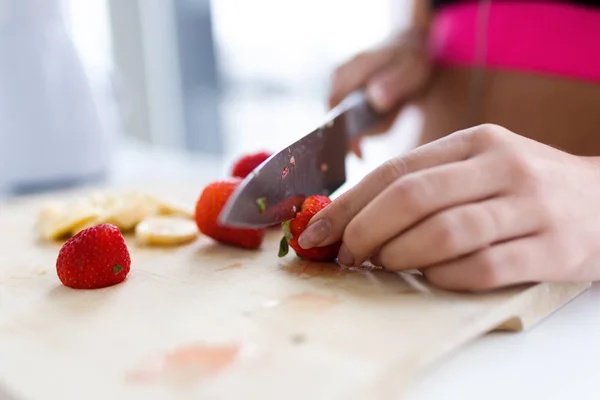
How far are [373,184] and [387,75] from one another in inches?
24.4

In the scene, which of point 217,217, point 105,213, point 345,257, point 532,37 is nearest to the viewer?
point 345,257

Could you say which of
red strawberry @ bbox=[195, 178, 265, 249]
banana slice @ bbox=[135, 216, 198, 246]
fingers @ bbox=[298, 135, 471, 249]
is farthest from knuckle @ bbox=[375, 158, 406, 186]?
banana slice @ bbox=[135, 216, 198, 246]

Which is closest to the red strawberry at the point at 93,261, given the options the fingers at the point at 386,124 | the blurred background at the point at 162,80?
the fingers at the point at 386,124

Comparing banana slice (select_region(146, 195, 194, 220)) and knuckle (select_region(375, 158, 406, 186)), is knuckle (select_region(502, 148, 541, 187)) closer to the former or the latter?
knuckle (select_region(375, 158, 406, 186))

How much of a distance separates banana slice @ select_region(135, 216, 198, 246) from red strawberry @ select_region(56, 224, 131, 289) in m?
0.13

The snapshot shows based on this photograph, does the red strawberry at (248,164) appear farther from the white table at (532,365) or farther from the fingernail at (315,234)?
the white table at (532,365)

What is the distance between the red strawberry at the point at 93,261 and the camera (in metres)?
0.74

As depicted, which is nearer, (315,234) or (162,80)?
(315,234)

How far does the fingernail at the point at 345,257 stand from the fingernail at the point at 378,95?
0.54 metres

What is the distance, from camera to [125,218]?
3.14 ft

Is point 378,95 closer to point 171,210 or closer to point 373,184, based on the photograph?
point 171,210

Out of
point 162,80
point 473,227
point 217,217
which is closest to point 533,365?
point 473,227

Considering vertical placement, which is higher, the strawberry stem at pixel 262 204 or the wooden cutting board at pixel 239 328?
the strawberry stem at pixel 262 204

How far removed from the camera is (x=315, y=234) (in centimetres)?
73
